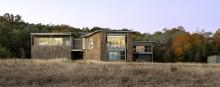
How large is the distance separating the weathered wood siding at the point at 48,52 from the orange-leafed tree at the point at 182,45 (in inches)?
922

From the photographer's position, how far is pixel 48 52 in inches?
3162

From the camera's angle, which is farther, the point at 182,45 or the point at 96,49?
the point at 182,45

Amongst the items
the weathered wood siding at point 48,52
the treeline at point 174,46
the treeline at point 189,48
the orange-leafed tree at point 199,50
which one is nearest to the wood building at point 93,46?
the weathered wood siding at point 48,52

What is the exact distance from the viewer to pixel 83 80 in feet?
83.5

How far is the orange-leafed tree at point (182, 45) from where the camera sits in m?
90.6

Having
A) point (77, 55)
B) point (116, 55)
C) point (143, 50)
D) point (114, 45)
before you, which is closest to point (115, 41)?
point (114, 45)

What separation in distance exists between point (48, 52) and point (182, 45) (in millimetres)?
28746

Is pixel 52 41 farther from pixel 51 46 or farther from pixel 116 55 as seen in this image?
pixel 116 55

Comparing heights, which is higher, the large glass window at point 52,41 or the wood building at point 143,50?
the large glass window at point 52,41

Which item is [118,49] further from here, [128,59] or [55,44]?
[55,44]

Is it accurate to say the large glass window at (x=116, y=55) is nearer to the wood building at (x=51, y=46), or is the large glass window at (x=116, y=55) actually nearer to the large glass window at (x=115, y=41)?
the large glass window at (x=115, y=41)

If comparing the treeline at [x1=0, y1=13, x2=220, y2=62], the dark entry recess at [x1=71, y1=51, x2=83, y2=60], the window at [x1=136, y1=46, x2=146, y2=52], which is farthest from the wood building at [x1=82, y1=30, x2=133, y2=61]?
the treeline at [x1=0, y1=13, x2=220, y2=62]

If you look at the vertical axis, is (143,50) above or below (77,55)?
above

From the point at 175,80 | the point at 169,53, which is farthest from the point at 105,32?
the point at 175,80
